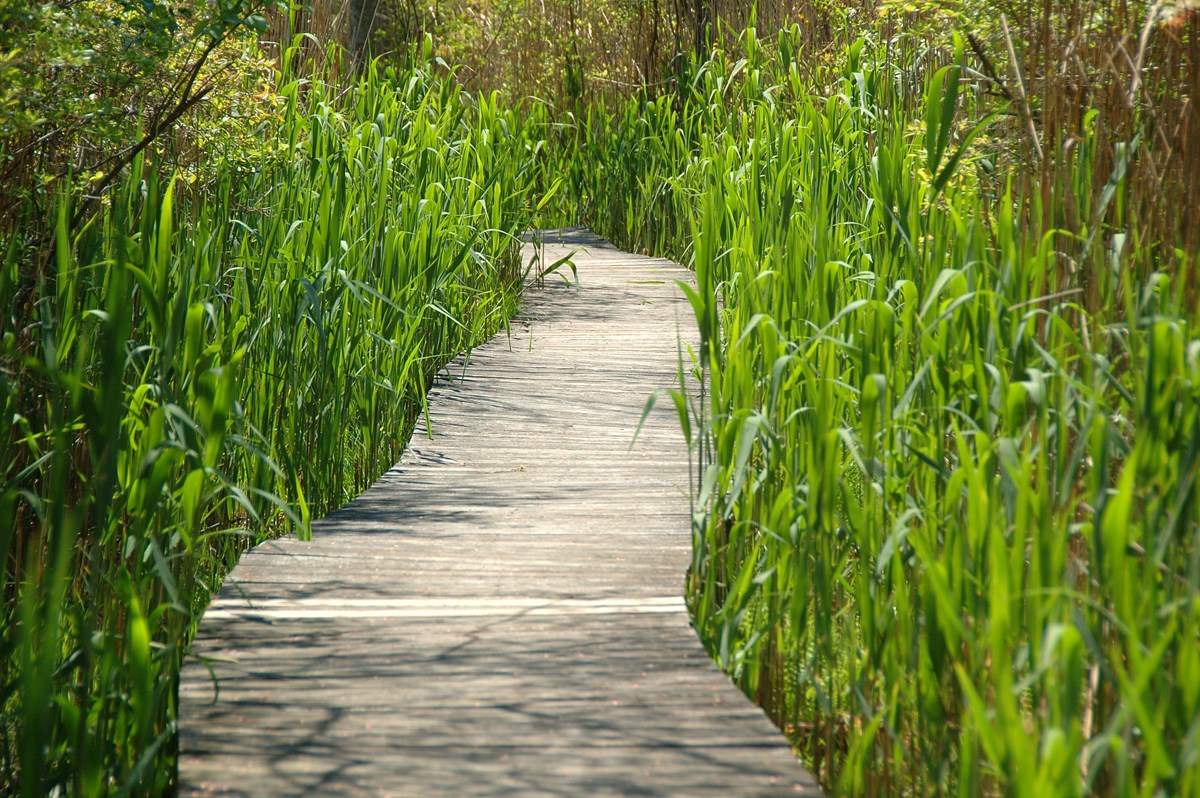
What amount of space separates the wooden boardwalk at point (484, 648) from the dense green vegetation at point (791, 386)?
115 mm

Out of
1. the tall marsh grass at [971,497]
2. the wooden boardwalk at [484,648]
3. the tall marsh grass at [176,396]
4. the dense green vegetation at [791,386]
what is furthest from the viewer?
the tall marsh grass at [176,396]

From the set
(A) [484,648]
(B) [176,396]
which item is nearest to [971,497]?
(A) [484,648]

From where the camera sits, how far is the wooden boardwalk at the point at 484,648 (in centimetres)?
190

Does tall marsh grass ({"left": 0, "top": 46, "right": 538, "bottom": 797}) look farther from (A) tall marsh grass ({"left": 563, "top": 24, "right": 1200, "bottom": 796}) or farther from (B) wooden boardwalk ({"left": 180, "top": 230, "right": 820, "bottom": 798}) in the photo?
(A) tall marsh grass ({"left": 563, "top": 24, "right": 1200, "bottom": 796})

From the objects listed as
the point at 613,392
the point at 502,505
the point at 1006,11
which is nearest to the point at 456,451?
the point at 502,505

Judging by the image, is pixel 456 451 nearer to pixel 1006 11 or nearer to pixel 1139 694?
pixel 1006 11

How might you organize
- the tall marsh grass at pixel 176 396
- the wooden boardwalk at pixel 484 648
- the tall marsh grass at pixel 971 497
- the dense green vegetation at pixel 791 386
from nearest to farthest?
the tall marsh grass at pixel 971 497 < the dense green vegetation at pixel 791 386 < the wooden boardwalk at pixel 484 648 < the tall marsh grass at pixel 176 396

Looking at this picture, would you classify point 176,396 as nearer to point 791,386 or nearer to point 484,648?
point 484,648

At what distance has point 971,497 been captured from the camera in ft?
6.14

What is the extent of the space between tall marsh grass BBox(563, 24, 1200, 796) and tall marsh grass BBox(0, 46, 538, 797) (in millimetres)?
913

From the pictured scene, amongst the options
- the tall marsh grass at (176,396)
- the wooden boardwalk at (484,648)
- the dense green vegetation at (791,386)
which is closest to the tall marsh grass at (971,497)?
the dense green vegetation at (791,386)

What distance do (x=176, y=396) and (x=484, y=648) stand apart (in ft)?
2.80

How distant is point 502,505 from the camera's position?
316 cm

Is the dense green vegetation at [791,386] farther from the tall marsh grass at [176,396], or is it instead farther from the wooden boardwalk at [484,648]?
the wooden boardwalk at [484,648]
